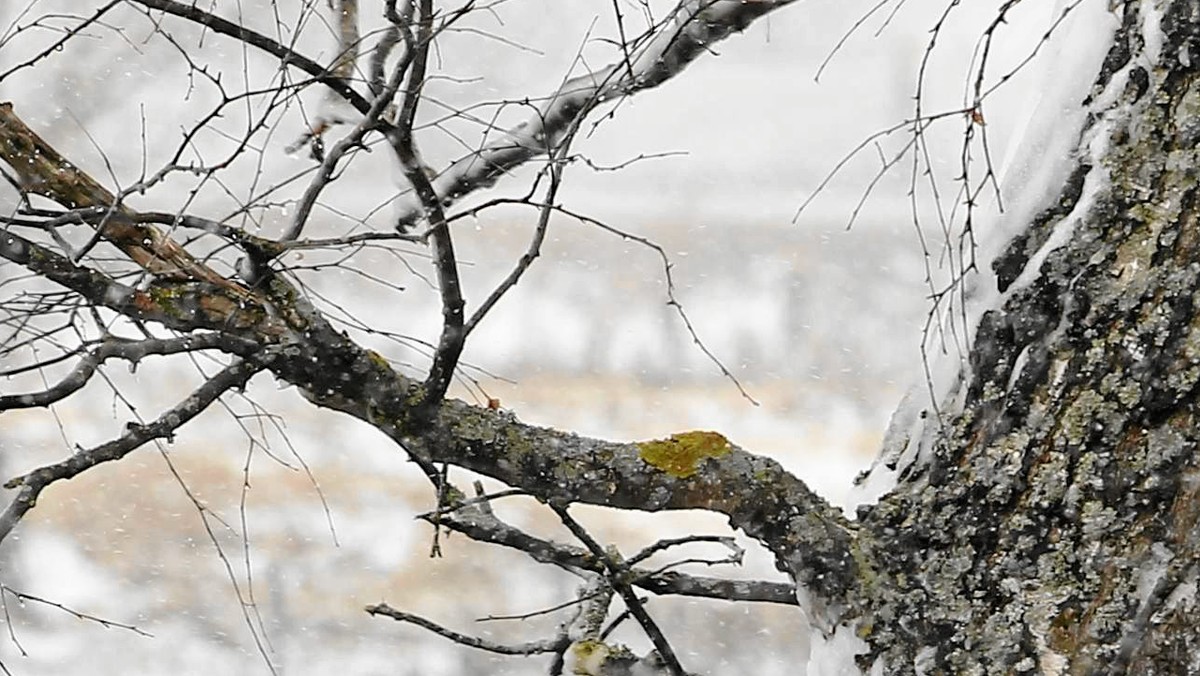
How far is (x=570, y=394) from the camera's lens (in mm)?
2473

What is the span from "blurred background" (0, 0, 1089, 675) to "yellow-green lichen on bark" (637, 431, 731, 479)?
5.66ft

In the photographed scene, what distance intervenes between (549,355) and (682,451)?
6.09ft

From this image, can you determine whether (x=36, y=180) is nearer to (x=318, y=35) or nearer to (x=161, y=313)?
(x=161, y=313)

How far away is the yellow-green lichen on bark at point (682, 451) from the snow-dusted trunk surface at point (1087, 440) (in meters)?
0.11

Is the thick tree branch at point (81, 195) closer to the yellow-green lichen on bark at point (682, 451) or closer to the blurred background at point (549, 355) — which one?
the yellow-green lichen on bark at point (682, 451)

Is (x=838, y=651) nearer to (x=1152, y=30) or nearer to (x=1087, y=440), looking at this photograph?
(x=1087, y=440)

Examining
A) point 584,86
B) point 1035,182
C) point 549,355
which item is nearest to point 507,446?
point 1035,182

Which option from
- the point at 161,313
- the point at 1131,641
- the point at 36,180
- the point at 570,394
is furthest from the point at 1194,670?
the point at 570,394

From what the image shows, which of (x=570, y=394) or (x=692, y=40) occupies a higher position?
(x=570, y=394)

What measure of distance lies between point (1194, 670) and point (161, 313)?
21.5 inches

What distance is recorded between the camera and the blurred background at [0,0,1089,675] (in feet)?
7.97

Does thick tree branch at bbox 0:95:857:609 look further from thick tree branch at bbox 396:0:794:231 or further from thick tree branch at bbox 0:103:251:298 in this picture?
thick tree branch at bbox 396:0:794:231

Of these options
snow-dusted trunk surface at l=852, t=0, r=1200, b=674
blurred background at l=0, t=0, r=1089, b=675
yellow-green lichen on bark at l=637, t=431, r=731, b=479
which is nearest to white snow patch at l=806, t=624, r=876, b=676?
snow-dusted trunk surface at l=852, t=0, r=1200, b=674


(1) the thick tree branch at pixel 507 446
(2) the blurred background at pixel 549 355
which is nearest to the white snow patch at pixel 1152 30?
(1) the thick tree branch at pixel 507 446
